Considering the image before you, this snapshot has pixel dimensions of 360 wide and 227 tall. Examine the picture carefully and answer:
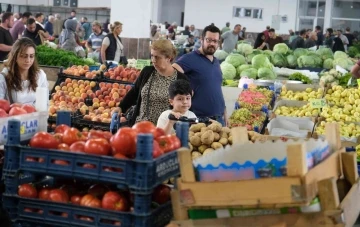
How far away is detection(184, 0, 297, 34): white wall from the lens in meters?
29.3

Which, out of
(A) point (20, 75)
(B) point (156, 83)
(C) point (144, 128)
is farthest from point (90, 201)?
(A) point (20, 75)

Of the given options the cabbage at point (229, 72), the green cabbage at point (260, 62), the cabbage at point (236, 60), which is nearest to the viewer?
the cabbage at point (229, 72)

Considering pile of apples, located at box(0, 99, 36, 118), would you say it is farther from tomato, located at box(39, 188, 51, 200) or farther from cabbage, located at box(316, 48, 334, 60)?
cabbage, located at box(316, 48, 334, 60)

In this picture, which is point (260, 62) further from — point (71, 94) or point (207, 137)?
point (207, 137)

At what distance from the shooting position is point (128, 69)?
337 inches

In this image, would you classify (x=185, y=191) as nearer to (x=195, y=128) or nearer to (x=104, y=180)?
(x=104, y=180)

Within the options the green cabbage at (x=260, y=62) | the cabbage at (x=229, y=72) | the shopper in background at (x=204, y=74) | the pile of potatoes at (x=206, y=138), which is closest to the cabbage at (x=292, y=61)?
the green cabbage at (x=260, y=62)

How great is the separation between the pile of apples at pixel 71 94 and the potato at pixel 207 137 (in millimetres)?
2732

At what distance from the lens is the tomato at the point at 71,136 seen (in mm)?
3635

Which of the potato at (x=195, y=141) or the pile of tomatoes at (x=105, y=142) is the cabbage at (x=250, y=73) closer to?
the potato at (x=195, y=141)

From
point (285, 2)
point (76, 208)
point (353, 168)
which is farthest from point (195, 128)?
point (285, 2)

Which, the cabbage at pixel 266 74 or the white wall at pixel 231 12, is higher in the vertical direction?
the white wall at pixel 231 12

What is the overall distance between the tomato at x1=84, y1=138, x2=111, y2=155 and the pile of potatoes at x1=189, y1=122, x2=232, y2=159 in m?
1.57

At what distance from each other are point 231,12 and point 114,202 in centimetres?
2716
